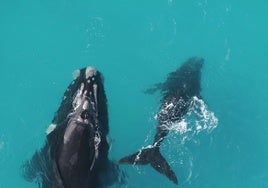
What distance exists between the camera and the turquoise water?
3006cm

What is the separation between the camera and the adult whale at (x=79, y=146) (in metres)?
24.6

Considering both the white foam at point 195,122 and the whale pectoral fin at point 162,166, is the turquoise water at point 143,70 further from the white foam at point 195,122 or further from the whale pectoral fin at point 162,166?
the whale pectoral fin at point 162,166

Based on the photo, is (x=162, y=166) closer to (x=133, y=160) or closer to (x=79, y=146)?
(x=133, y=160)

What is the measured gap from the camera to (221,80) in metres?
32.4

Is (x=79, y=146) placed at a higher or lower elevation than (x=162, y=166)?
lower

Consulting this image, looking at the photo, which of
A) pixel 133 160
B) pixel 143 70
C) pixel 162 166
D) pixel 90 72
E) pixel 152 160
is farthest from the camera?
pixel 143 70

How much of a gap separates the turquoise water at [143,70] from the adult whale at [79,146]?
230 cm

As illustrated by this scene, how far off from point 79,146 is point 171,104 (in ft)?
24.2

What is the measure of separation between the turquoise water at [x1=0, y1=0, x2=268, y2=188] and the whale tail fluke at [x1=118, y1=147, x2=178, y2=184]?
983mm

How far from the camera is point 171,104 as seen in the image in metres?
30.5

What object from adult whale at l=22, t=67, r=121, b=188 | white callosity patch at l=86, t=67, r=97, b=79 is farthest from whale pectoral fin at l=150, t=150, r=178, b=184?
white callosity patch at l=86, t=67, r=97, b=79

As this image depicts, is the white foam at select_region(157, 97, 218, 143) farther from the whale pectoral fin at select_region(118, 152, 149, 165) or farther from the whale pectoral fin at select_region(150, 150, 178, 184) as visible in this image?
the whale pectoral fin at select_region(118, 152, 149, 165)

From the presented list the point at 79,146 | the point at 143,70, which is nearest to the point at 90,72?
the point at 79,146

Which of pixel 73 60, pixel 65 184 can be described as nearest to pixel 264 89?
pixel 73 60
